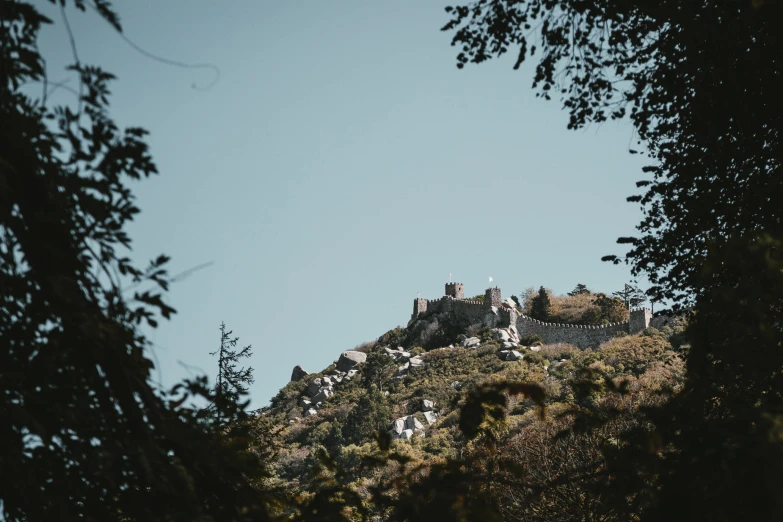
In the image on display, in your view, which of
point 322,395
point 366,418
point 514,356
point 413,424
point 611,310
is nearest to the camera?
point 413,424

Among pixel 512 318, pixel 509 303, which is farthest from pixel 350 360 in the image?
pixel 512 318

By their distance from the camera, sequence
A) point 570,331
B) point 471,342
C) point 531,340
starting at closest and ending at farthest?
point 570,331
point 531,340
point 471,342

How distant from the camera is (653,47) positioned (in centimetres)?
648

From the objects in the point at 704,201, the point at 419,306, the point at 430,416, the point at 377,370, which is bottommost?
the point at 704,201

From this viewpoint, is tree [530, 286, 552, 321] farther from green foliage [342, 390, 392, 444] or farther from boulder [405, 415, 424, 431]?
boulder [405, 415, 424, 431]

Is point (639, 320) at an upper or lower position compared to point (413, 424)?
upper

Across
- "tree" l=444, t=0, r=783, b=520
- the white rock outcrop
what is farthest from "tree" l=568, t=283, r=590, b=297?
"tree" l=444, t=0, r=783, b=520

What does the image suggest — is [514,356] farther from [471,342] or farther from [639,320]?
[639,320]

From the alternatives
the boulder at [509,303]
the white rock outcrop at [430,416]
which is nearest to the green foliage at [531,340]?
the boulder at [509,303]

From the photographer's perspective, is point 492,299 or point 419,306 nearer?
point 492,299

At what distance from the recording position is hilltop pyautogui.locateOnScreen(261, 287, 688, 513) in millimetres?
37750

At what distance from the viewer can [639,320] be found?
4944cm

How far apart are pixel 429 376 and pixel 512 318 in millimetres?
8895

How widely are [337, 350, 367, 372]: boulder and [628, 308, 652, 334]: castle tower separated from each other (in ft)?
76.0
